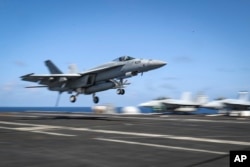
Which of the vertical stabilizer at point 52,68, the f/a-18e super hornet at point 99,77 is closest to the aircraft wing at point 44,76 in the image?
the f/a-18e super hornet at point 99,77

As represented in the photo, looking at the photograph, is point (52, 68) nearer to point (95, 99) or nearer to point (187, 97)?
point (95, 99)

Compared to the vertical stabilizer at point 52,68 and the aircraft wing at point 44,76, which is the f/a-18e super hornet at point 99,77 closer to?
the aircraft wing at point 44,76

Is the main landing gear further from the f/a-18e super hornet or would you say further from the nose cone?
the nose cone

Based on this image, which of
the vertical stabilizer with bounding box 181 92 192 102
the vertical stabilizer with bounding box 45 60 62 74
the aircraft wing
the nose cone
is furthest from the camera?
the vertical stabilizer with bounding box 181 92 192 102

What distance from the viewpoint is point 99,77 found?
32125mm

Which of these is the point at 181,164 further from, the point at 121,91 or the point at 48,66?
the point at 48,66

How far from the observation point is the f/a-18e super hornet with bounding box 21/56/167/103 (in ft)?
96.6

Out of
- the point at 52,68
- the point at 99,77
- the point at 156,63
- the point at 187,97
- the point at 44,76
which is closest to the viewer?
the point at 156,63

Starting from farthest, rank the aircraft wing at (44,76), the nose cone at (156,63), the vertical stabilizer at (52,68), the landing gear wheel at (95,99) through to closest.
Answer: the vertical stabilizer at (52,68), the landing gear wheel at (95,99), the aircraft wing at (44,76), the nose cone at (156,63)

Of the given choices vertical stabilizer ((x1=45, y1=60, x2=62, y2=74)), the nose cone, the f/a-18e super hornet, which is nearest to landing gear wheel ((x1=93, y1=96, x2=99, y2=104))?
the f/a-18e super hornet

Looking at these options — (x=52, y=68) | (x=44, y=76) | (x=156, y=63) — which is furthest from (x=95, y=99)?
(x=52, y=68)

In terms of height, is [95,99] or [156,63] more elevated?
[156,63]

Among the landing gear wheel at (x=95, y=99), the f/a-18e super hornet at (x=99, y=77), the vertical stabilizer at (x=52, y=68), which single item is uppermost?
the vertical stabilizer at (x=52, y=68)

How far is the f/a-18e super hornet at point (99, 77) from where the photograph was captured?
96.6ft
